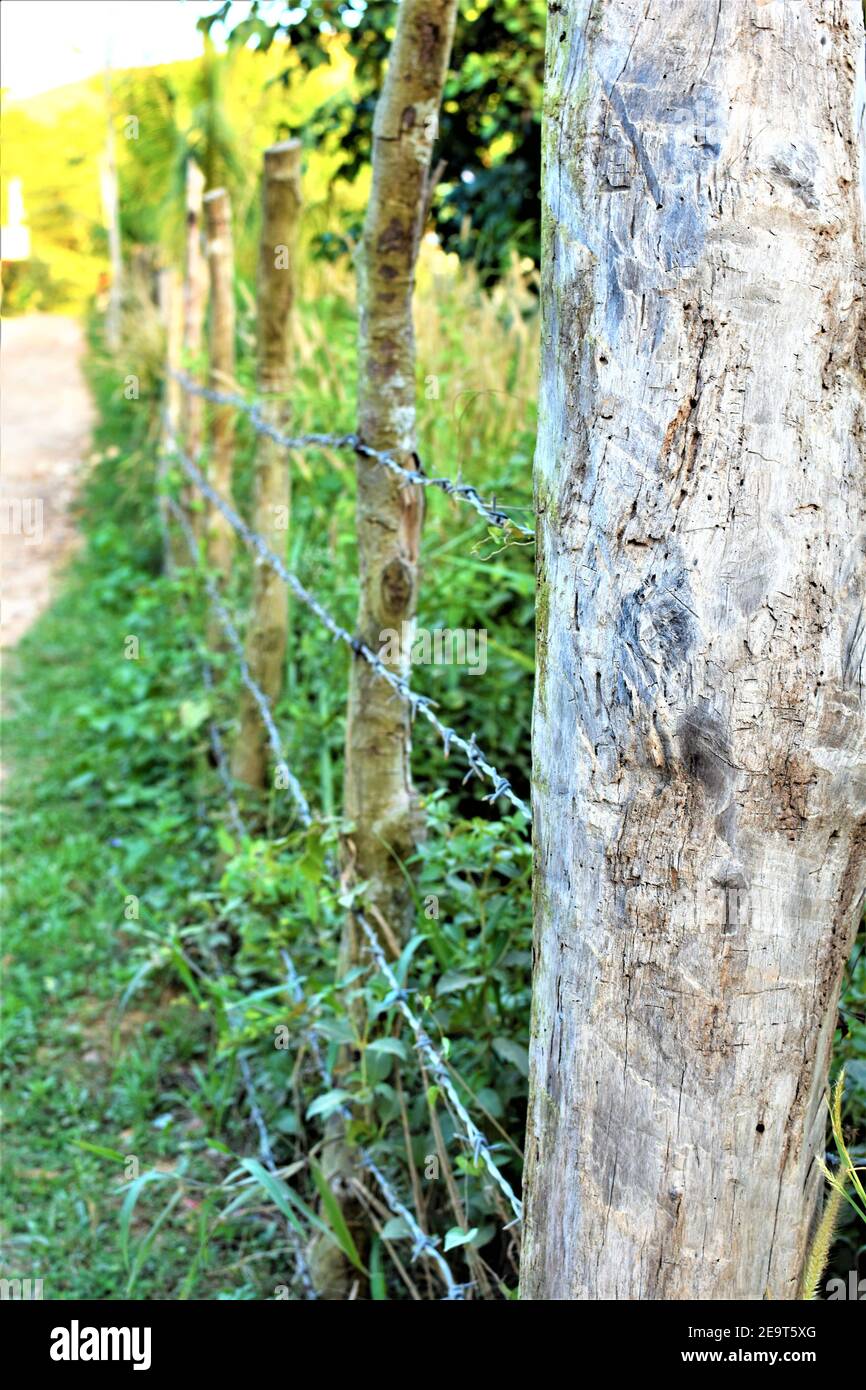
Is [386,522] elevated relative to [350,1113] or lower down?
elevated

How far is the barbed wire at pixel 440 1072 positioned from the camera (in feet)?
5.68

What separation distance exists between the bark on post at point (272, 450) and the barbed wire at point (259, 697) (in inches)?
3.0

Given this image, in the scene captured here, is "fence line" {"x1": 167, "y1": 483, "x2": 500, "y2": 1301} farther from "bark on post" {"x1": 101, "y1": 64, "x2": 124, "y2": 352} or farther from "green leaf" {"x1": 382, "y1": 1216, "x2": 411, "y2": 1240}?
"bark on post" {"x1": 101, "y1": 64, "x2": 124, "y2": 352}

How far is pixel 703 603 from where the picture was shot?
117 centimetres

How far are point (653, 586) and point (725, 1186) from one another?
0.58m

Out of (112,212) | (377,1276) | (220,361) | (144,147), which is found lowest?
(377,1276)

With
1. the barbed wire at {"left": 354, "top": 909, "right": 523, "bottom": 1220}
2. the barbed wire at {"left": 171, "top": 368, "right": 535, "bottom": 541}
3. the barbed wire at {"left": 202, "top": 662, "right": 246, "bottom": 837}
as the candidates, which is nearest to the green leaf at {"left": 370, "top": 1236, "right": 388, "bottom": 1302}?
the barbed wire at {"left": 354, "top": 909, "right": 523, "bottom": 1220}

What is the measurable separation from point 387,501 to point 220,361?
10.6 ft

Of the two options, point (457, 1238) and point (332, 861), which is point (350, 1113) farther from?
point (457, 1238)

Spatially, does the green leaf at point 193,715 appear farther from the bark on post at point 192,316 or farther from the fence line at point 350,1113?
the bark on post at point 192,316

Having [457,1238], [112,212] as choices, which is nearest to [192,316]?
[457,1238]

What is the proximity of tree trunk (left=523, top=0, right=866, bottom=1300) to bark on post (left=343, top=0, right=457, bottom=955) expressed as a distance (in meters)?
1.11

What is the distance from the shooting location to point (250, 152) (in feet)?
38.9

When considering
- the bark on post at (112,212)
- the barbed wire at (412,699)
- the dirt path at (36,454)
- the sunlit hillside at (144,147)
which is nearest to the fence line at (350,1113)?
the barbed wire at (412,699)
